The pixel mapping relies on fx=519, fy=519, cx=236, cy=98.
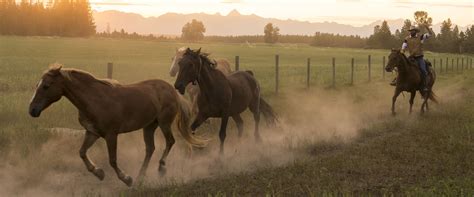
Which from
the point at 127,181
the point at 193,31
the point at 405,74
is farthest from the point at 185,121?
the point at 193,31

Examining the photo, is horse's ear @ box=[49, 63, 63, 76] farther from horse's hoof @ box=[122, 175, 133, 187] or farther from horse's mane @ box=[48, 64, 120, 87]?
horse's hoof @ box=[122, 175, 133, 187]

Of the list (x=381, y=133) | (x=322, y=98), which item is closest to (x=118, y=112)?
(x=381, y=133)

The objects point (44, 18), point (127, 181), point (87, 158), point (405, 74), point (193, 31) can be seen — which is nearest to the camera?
→ point (87, 158)

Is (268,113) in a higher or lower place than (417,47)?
lower

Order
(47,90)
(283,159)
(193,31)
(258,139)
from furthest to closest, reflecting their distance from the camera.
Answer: (193,31), (258,139), (283,159), (47,90)

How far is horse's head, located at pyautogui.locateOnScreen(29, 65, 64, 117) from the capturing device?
654 centimetres

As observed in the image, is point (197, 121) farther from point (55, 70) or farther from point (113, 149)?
point (55, 70)

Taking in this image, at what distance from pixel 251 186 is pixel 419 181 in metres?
2.41

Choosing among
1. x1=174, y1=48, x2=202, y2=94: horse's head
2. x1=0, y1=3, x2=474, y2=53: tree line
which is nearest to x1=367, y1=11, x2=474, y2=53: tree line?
x1=0, y1=3, x2=474, y2=53: tree line

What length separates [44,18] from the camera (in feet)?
318

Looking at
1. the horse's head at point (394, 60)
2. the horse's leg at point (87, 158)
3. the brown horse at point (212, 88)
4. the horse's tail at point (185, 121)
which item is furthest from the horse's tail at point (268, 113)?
the horse's leg at point (87, 158)

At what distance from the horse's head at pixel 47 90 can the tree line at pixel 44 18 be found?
95.3 m

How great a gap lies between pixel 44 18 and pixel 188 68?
95477mm

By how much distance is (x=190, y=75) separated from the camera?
9430mm
